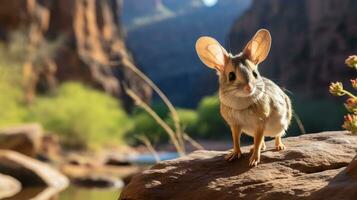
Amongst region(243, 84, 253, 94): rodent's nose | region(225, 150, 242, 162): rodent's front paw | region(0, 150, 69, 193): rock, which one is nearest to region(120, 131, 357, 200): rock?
region(225, 150, 242, 162): rodent's front paw

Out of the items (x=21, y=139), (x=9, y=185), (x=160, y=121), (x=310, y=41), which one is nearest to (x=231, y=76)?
(x=160, y=121)

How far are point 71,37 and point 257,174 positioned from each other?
53089mm

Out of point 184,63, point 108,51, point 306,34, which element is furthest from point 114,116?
point 184,63

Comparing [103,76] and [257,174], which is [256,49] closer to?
[257,174]

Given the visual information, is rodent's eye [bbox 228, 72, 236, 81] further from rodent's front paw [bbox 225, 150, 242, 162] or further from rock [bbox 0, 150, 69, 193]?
rock [bbox 0, 150, 69, 193]

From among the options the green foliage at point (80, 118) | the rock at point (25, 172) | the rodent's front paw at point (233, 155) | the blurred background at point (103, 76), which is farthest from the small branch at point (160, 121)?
the green foliage at point (80, 118)

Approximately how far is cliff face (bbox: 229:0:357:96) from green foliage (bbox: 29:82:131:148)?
10922 millimetres

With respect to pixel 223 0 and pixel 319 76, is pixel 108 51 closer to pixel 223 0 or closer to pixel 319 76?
pixel 319 76

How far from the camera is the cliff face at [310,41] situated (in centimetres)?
5425

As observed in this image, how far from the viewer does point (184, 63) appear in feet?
376

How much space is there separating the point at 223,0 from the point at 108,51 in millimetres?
58346

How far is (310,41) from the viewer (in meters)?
60.1

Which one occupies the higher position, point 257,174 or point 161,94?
point 161,94

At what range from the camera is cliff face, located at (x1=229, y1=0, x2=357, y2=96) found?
54250 millimetres
